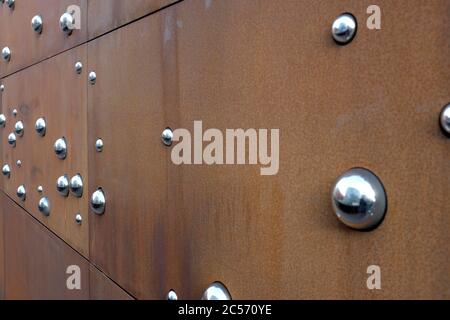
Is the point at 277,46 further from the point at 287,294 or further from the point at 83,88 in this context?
the point at 83,88

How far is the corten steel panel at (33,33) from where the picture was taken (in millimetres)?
903

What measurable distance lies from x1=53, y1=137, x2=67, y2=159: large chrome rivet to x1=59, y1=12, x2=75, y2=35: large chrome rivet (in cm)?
24

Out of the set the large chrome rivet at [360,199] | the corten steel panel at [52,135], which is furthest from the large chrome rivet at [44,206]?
the large chrome rivet at [360,199]

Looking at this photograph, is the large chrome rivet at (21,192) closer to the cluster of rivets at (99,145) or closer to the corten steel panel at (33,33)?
the corten steel panel at (33,33)

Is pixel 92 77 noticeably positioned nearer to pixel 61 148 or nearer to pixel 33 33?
pixel 61 148

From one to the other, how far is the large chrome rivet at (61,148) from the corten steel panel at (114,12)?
26cm

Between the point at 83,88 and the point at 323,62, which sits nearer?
the point at 323,62

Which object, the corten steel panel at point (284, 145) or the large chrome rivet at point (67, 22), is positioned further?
the large chrome rivet at point (67, 22)

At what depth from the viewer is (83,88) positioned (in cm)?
85

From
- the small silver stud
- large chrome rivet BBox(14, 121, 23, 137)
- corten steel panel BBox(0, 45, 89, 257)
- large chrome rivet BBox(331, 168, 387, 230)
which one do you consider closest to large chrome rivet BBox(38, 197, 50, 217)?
corten steel panel BBox(0, 45, 89, 257)

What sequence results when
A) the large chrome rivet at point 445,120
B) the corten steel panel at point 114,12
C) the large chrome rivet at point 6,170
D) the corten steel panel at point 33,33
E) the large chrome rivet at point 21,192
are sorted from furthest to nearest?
1. the large chrome rivet at point 6,170
2. the large chrome rivet at point 21,192
3. the corten steel panel at point 33,33
4. the corten steel panel at point 114,12
5. the large chrome rivet at point 445,120

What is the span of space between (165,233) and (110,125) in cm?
25

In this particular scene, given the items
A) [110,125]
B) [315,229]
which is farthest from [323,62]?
[110,125]
